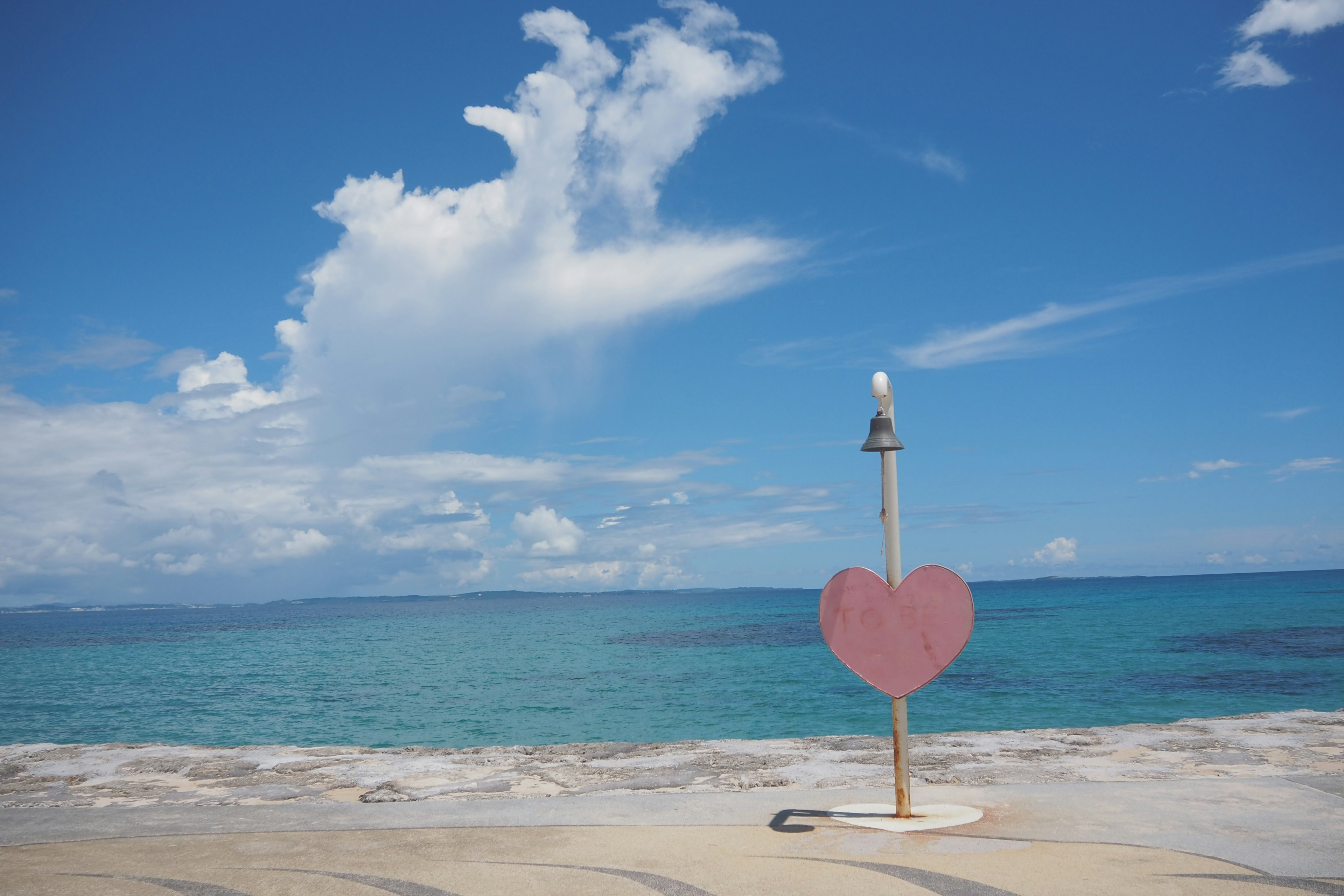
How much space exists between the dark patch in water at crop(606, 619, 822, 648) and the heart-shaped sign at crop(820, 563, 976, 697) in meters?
41.0

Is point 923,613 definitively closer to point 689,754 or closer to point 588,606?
point 689,754

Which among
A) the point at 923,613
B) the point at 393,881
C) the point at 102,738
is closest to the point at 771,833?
the point at 923,613

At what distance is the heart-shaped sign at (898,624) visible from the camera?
21.6 ft

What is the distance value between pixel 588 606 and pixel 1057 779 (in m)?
186

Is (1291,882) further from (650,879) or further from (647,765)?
(647,765)

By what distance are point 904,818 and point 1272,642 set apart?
45.0 meters

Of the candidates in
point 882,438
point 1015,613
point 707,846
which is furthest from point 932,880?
point 1015,613

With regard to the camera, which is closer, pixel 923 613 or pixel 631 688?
pixel 923 613

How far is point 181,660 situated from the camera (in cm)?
5434

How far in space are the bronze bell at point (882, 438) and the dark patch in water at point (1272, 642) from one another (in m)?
36.3

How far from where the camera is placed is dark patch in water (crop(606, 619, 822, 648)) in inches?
2109

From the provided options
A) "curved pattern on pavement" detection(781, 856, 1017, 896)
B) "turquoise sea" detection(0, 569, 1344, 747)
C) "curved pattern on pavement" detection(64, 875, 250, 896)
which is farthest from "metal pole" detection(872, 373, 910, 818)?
"turquoise sea" detection(0, 569, 1344, 747)

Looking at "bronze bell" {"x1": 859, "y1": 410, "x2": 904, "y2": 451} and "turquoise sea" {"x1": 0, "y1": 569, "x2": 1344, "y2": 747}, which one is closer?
"bronze bell" {"x1": 859, "y1": 410, "x2": 904, "y2": 451}

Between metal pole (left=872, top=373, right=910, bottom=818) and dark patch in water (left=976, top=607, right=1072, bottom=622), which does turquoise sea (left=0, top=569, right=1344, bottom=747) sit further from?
metal pole (left=872, top=373, right=910, bottom=818)
